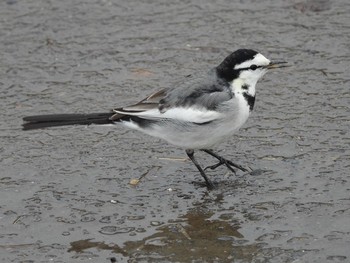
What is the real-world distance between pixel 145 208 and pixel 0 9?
14.0 ft

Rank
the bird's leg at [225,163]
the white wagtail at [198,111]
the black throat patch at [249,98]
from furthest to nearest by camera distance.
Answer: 1. the bird's leg at [225,163]
2. the black throat patch at [249,98]
3. the white wagtail at [198,111]

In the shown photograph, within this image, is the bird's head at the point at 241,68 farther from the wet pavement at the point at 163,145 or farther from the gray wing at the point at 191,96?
the wet pavement at the point at 163,145

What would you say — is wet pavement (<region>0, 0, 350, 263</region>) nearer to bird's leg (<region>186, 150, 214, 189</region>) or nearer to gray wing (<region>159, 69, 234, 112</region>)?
bird's leg (<region>186, 150, 214, 189</region>)

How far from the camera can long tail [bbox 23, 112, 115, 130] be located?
A: 697cm

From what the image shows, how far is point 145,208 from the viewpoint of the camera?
6.76 metres

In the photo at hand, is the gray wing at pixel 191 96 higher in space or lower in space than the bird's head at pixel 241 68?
lower

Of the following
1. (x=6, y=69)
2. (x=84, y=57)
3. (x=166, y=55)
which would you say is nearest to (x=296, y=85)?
(x=166, y=55)

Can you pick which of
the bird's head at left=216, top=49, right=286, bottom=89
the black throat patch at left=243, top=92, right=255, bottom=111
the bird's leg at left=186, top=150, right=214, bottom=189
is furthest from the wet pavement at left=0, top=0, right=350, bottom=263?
the bird's head at left=216, top=49, right=286, bottom=89

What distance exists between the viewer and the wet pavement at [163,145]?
628 cm

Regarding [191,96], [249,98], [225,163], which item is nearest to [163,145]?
[225,163]

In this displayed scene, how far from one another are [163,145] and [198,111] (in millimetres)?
970

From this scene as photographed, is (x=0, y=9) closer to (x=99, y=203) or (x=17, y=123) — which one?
(x=17, y=123)

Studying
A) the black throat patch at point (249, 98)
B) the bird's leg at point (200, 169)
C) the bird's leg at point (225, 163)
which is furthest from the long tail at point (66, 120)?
the black throat patch at point (249, 98)

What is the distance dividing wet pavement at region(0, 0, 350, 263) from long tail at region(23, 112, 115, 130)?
47cm
